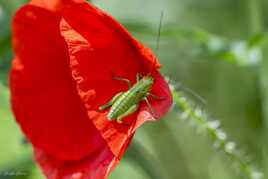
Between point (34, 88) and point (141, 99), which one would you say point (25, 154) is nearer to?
point (34, 88)

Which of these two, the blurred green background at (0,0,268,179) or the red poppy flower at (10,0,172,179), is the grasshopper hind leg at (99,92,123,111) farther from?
the blurred green background at (0,0,268,179)

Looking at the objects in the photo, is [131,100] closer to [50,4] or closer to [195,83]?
[50,4]

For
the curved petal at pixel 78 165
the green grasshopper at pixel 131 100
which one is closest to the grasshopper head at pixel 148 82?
the green grasshopper at pixel 131 100

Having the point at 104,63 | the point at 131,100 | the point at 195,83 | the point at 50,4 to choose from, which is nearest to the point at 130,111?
the point at 131,100

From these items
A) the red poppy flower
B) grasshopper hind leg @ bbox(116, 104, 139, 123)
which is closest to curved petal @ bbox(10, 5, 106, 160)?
the red poppy flower

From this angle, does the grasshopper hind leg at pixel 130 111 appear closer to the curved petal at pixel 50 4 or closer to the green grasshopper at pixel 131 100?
the green grasshopper at pixel 131 100

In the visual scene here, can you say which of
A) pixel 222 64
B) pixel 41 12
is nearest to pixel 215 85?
pixel 222 64
